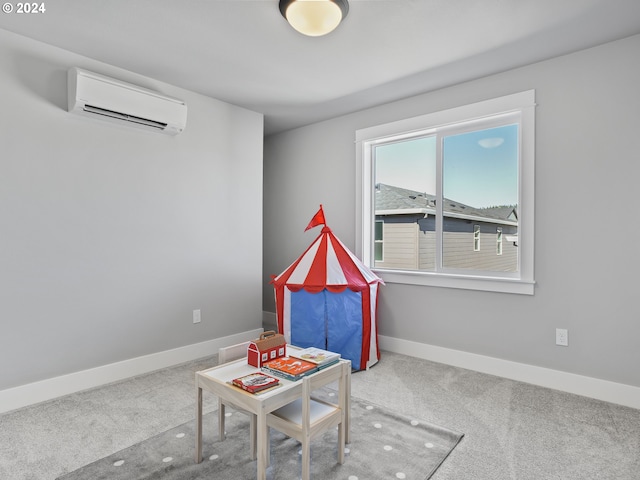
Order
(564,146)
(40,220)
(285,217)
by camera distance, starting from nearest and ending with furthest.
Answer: (40,220), (564,146), (285,217)

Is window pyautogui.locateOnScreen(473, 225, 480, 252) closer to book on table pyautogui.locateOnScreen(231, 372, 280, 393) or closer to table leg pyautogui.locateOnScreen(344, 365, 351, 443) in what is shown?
table leg pyautogui.locateOnScreen(344, 365, 351, 443)

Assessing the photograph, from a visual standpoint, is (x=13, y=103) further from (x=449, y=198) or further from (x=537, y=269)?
(x=537, y=269)

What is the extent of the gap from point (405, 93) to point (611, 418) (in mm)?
2818

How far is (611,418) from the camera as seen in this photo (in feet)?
7.45

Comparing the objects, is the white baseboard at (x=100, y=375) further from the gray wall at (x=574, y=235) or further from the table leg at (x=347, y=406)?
the gray wall at (x=574, y=235)

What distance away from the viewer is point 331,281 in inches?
121

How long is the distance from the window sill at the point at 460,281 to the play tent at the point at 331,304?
34 centimetres

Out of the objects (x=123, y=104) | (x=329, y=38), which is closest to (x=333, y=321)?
(x=329, y=38)

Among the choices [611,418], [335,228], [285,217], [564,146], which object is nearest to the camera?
[611,418]

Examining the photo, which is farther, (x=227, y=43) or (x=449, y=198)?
(x=449, y=198)

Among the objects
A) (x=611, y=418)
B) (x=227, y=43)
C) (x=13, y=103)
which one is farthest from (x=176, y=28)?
(x=611, y=418)

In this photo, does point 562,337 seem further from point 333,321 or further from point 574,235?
point 333,321

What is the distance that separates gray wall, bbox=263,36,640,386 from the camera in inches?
96.8

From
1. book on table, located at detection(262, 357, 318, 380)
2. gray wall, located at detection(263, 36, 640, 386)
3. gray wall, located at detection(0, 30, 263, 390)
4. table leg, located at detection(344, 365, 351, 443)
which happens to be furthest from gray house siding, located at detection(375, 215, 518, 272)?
book on table, located at detection(262, 357, 318, 380)
